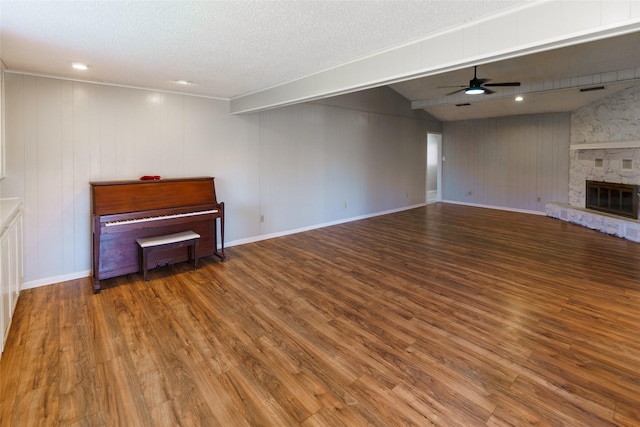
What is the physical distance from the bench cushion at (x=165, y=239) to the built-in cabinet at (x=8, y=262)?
105 centimetres

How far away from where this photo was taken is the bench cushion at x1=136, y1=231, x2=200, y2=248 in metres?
3.67

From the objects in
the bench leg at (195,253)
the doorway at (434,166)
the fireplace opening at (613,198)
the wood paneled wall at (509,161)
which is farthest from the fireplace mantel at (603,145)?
the bench leg at (195,253)

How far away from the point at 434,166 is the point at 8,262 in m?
10.9

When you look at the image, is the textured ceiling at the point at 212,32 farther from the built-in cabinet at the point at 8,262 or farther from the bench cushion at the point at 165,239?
the bench cushion at the point at 165,239

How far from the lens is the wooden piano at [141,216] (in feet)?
11.6

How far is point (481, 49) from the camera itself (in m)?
2.07

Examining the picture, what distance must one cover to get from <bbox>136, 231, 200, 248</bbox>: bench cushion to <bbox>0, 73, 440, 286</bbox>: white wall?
2.45 feet

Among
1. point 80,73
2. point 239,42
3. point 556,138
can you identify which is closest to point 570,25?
point 239,42

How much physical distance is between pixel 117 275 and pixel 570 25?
4.56 meters

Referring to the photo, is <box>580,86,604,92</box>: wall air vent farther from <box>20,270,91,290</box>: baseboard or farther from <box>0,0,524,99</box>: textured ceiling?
<box>20,270,91,290</box>: baseboard

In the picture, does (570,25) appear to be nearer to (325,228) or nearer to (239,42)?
(239,42)

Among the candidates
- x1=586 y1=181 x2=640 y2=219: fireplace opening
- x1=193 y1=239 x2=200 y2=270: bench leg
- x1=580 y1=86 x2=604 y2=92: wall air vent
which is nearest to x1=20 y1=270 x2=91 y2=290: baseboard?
x1=193 y1=239 x2=200 y2=270: bench leg

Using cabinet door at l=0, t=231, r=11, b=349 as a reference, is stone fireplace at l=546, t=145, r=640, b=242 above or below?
above

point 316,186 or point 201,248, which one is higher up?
point 316,186
